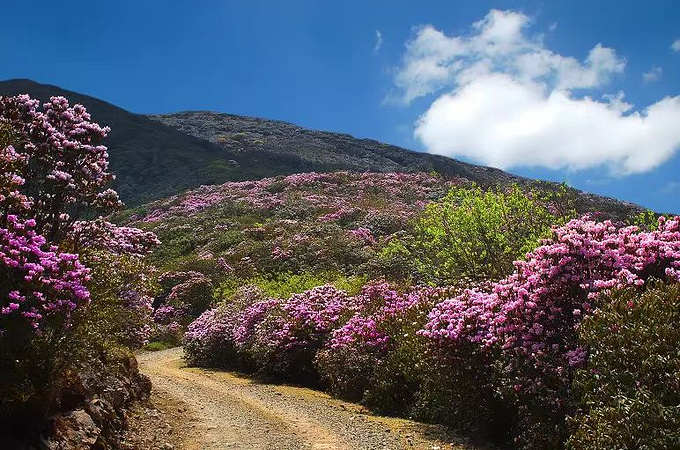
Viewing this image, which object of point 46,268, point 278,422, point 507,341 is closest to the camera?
point 46,268

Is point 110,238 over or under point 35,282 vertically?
over

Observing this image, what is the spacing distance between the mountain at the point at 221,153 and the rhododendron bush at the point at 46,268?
52.9 metres

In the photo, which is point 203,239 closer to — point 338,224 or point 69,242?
point 338,224

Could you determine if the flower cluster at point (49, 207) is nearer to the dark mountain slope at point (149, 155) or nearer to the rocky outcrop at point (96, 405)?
the rocky outcrop at point (96, 405)

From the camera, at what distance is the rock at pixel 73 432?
7013 millimetres

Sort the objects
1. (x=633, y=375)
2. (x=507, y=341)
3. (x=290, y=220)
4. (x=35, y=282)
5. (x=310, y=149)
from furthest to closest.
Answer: (x=310, y=149) → (x=290, y=220) → (x=507, y=341) → (x=35, y=282) → (x=633, y=375)

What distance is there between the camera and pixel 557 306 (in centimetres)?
805

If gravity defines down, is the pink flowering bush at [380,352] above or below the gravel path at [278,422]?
above

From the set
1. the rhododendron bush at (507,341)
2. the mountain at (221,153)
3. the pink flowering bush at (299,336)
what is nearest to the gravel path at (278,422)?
the rhododendron bush at (507,341)

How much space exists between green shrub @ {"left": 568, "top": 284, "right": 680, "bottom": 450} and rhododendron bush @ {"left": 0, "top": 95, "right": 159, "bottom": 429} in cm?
608

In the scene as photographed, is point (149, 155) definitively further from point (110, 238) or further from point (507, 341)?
point (507, 341)

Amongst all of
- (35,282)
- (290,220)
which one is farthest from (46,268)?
(290,220)

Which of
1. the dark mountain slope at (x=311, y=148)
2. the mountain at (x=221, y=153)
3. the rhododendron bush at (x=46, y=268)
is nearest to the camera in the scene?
the rhododendron bush at (x=46, y=268)

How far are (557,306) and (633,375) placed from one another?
100 inches
